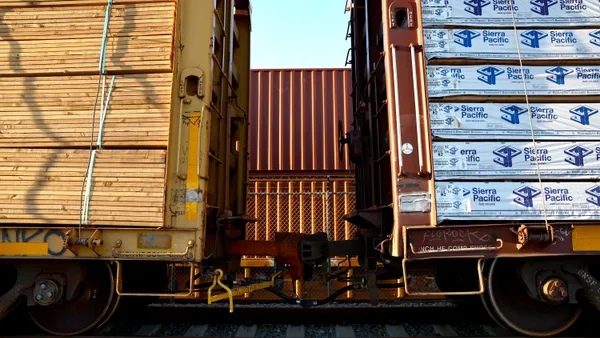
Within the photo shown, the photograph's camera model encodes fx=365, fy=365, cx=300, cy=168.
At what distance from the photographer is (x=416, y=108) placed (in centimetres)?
400

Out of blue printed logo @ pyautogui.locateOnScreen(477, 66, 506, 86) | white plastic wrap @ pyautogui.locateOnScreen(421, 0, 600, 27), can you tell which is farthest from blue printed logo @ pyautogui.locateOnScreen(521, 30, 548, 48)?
blue printed logo @ pyautogui.locateOnScreen(477, 66, 506, 86)

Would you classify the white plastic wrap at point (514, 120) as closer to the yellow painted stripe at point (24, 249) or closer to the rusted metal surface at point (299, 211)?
the yellow painted stripe at point (24, 249)

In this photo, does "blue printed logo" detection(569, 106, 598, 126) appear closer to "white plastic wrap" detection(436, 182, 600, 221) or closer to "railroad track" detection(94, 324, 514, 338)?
"white plastic wrap" detection(436, 182, 600, 221)

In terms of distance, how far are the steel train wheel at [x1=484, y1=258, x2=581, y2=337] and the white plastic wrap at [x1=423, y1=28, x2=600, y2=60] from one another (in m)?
2.36

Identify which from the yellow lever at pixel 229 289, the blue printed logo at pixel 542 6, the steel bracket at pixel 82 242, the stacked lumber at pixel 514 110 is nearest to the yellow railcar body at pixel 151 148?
the steel bracket at pixel 82 242

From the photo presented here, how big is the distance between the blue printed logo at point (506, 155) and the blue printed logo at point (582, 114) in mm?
780

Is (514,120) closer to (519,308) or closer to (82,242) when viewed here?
(519,308)

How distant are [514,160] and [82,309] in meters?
5.36

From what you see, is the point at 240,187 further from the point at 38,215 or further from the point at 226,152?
the point at 38,215

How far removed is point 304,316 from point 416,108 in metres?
3.40

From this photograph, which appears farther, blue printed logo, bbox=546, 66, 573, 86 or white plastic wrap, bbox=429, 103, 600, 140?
blue printed logo, bbox=546, 66, 573, 86

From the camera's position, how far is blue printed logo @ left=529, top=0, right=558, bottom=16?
4.29 metres

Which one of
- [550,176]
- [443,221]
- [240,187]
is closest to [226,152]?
[240,187]

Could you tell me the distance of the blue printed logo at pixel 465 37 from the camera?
421 centimetres
